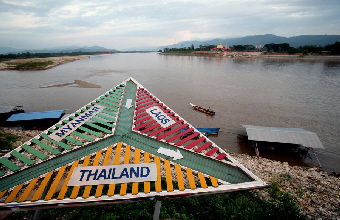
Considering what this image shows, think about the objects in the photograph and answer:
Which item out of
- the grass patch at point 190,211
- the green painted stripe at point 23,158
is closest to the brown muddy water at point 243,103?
the grass patch at point 190,211

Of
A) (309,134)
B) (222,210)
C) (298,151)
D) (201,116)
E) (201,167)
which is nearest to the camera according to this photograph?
(201,167)

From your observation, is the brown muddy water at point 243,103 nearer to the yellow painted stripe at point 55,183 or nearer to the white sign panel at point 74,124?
the white sign panel at point 74,124

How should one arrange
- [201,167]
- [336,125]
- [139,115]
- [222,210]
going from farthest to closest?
[336,125] → [139,115] → [222,210] → [201,167]

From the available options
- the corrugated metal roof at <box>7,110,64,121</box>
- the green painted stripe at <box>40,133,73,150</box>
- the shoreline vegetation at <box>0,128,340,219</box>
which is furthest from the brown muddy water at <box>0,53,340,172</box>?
the green painted stripe at <box>40,133,73,150</box>

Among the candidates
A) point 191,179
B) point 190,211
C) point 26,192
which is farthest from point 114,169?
point 190,211

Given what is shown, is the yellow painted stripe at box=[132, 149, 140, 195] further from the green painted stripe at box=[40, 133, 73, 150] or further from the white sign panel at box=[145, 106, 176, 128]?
the green painted stripe at box=[40, 133, 73, 150]

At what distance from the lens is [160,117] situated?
7457 mm

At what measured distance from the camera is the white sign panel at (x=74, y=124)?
5.95m

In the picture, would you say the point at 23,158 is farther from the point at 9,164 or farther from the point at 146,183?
the point at 146,183

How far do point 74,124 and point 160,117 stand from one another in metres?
3.46

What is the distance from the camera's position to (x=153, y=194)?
378 centimetres

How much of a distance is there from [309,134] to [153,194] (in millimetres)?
15569

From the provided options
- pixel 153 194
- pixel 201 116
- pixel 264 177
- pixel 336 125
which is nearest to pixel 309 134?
pixel 264 177

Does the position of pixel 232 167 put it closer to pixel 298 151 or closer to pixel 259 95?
pixel 298 151
